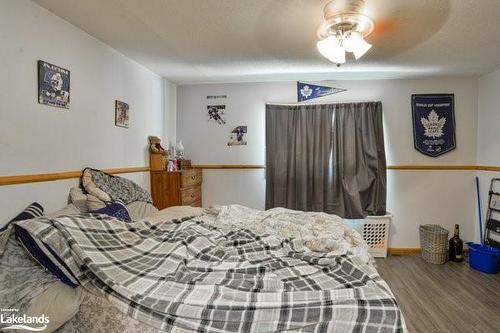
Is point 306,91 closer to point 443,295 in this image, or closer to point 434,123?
point 434,123

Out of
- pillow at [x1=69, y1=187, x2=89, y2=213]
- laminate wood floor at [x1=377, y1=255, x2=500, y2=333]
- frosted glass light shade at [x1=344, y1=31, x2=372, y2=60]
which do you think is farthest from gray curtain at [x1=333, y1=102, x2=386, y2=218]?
pillow at [x1=69, y1=187, x2=89, y2=213]

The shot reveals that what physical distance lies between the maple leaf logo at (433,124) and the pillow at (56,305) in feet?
12.9

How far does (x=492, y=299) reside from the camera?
98.4 inches

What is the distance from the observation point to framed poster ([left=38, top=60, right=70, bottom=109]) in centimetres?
187

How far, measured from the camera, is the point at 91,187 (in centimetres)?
216

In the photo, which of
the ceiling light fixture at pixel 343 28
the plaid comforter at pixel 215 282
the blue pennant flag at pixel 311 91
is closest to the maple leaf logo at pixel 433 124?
the blue pennant flag at pixel 311 91

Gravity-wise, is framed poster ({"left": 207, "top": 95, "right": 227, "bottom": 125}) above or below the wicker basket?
above

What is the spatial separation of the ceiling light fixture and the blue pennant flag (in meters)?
1.60

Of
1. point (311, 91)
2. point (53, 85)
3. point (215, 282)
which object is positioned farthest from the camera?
point (311, 91)

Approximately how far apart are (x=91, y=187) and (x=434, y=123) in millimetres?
3857

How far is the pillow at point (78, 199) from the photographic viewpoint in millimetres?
2102

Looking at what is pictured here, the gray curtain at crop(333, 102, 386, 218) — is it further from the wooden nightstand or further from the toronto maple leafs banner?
the wooden nightstand

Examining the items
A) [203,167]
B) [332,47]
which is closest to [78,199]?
[203,167]

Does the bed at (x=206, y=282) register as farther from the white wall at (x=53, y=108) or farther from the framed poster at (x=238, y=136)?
the framed poster at (x=238, y=136)
